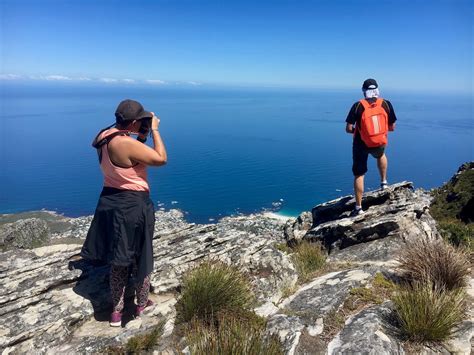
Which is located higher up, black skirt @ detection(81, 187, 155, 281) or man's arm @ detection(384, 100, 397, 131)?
man's arm @ detection(384, 100, 397, 131)

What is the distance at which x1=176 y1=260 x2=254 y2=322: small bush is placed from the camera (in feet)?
18.5

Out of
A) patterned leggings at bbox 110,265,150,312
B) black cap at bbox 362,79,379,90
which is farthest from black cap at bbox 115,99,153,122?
black cap at bbox 362,79,379,90

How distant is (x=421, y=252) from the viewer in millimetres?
6281

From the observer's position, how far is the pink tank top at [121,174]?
534 cm

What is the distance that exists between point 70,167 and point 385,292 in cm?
13015

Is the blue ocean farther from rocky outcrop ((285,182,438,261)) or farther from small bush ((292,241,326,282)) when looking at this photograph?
small bush ((292,241,326,282))

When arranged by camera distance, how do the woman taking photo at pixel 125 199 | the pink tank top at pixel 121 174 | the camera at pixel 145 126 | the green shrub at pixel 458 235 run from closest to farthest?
the woman taking photo at pixel 125 199
the pink tank top at pixel 121 174
the camera at pixel 145 126
the green shrub at pixel 458 235

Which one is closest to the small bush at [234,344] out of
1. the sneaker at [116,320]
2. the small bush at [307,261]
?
the sneaker at [116,320]

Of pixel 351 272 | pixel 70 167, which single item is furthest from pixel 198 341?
pixel 70 167

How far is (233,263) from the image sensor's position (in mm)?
7652

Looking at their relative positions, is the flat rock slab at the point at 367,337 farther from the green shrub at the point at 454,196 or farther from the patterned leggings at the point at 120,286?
the green shrub at the point at 454,196

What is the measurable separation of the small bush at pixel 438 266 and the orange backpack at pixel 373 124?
14.4 feet

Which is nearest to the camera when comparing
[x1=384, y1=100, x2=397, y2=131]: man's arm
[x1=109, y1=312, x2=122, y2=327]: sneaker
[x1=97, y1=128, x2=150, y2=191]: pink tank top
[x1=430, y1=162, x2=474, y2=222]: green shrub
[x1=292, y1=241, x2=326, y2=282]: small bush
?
[x1=97, y1=128, x2=150, y2=191]: pink tank top

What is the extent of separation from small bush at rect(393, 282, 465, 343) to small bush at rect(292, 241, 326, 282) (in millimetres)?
2851
